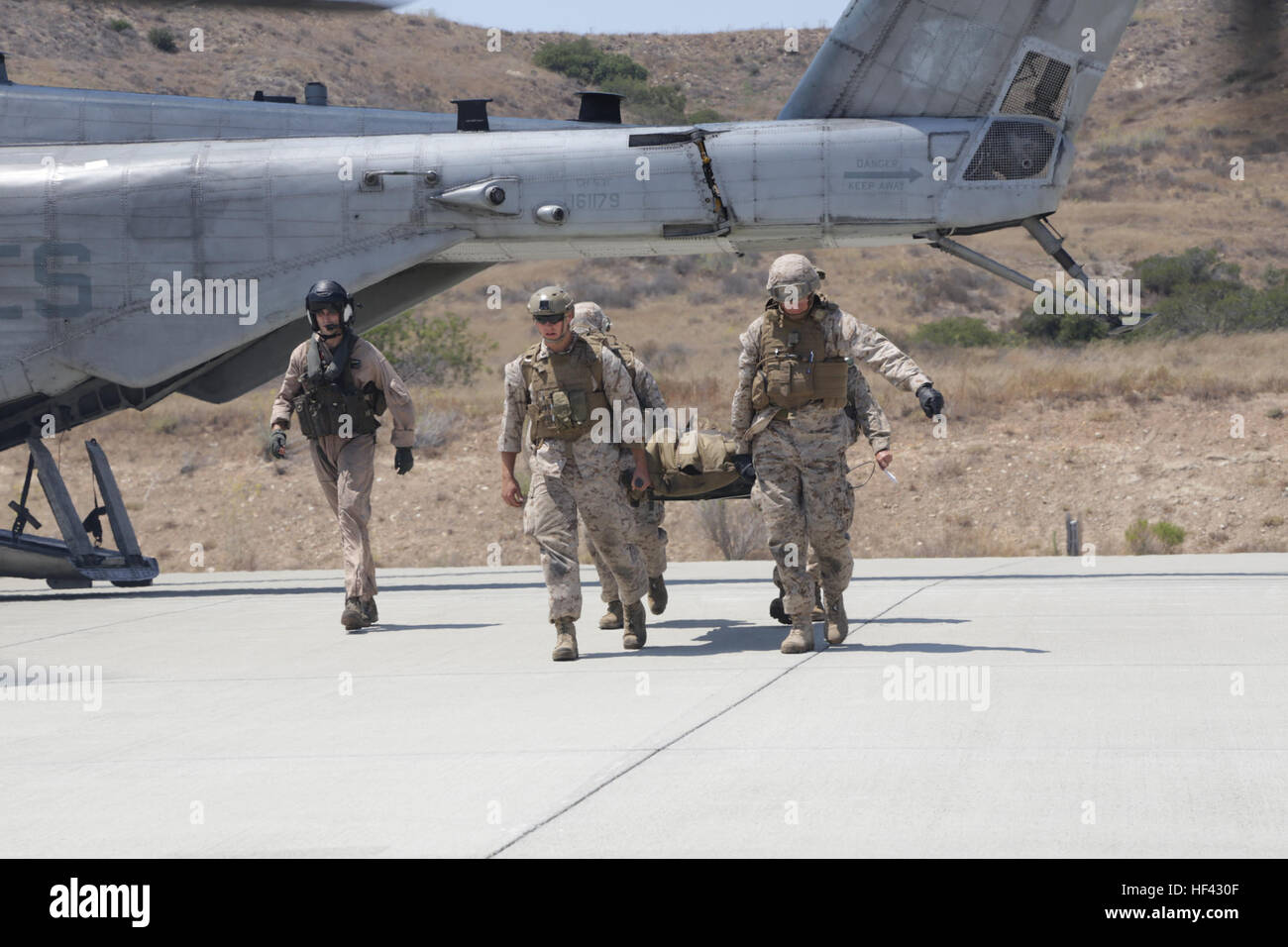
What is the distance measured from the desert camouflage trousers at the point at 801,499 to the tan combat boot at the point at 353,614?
10.1 feet

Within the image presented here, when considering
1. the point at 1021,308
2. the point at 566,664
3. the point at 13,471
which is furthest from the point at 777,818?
the point at 1021,308

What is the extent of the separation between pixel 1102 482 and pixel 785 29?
63.0 metres

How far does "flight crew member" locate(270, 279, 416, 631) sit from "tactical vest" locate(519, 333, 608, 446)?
1.74m

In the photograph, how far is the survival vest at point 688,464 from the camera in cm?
898

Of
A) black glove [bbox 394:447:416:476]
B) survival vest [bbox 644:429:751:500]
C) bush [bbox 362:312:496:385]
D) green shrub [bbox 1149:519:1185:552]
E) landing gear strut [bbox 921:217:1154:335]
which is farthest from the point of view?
bush [bbox 362:312:496:385]

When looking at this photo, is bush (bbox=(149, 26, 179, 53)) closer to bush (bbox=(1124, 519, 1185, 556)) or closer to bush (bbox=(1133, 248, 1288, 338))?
bush (bbox=(1133, 248, 1288, 338))

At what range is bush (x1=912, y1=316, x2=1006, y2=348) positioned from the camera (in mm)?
34344

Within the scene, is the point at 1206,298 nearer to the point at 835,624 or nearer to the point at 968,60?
the point at 968,60

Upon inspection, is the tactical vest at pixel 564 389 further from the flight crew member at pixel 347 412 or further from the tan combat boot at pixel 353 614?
the tan combat boot at pixel 353 614

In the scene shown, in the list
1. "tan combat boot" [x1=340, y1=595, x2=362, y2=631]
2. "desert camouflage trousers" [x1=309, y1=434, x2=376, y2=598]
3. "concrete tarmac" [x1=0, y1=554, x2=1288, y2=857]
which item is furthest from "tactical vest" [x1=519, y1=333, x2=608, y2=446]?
"tan combat boot" [x1=340, y1=595, x2=362, y2=631]

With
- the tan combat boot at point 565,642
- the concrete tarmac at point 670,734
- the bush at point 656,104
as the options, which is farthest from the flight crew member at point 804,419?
the bush at point 656,104

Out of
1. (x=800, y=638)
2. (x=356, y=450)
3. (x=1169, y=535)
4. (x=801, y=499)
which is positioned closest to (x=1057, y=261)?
(x=801, y=499)

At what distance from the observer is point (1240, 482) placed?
22906mm

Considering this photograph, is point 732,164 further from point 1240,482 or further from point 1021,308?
point 1021,308
